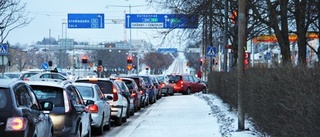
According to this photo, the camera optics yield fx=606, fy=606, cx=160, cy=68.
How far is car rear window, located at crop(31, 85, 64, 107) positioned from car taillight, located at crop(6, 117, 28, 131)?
11.9ft

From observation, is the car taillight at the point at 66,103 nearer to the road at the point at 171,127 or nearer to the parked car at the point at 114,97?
the road at the point at 171,127

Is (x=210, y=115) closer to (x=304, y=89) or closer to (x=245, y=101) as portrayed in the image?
(x=245, y=101)

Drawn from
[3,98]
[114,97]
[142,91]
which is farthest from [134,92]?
[3,98]

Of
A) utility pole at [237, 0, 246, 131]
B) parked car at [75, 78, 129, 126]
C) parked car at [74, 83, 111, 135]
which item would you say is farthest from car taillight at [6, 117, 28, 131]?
parked car at [75, 78, 129, 126]

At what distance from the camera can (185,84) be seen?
47000mm

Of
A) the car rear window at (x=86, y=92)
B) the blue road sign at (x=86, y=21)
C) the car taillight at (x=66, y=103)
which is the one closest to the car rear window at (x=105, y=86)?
the car rear window at (x=86, y=92)

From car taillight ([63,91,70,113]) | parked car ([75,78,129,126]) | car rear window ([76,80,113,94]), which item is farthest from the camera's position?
car rear window ([76,80,113,94])

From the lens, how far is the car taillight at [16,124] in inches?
308

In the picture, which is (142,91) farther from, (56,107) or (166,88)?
(56,107)

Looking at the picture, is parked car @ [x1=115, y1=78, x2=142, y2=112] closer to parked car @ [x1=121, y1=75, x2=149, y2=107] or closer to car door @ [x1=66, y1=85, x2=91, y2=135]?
parked car @ [x1=121, y1=75, x2=149, y2=107]

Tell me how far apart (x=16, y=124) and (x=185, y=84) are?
3931 centimetres

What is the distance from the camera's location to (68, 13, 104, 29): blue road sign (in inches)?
1914

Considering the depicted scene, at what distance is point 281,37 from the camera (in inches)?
900

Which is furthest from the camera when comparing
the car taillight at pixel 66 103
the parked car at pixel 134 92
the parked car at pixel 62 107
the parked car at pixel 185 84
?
the parked car at pixel 185 84
